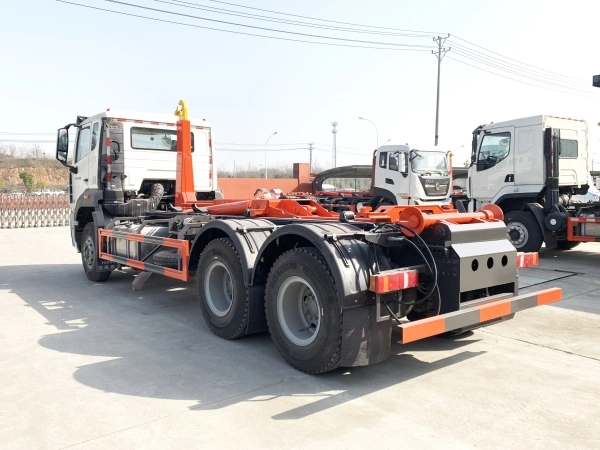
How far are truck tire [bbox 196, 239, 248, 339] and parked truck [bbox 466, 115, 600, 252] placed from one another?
304 inches

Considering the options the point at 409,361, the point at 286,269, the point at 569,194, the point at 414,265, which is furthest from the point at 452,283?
the point at 569,194

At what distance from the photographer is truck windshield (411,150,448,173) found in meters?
14.6

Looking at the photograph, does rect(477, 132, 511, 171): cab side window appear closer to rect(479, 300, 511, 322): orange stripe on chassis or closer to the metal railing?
rect(479, 300, 511, 322): orange stripe on chassis

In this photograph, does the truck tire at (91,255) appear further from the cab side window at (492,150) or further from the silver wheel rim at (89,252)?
the cab side window at (492,150)

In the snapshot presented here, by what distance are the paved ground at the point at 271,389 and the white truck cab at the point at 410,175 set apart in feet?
26.3

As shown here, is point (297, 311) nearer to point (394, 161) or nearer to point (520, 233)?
point (520, 233)

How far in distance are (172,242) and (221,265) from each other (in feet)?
3.85

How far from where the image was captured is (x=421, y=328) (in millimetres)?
3895

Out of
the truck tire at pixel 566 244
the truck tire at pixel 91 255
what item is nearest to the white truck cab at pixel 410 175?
the truck tire at pixel 566 244

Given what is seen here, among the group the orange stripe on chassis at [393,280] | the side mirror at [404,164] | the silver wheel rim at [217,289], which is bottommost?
the silver wheel rim at [217,289]

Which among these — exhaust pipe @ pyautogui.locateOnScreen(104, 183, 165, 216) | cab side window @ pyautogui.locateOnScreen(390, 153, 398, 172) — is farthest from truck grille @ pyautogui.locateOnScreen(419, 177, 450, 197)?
exhaust pipe @ pyautogui.locateOnScreen(104, 183, 165, 216)

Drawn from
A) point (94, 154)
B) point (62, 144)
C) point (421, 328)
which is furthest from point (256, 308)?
point (62, 144)

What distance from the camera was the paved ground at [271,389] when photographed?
3404 mm

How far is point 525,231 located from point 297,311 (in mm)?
8372
